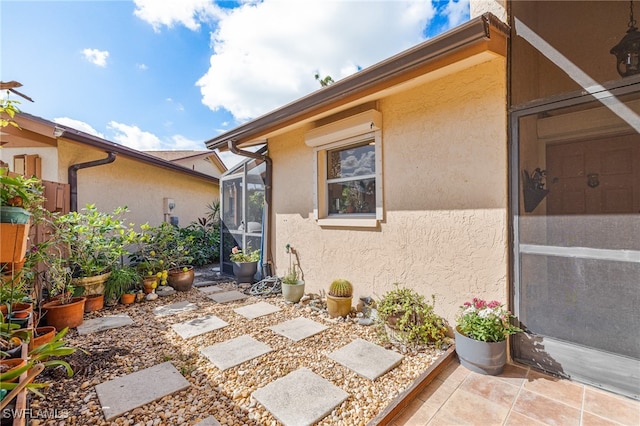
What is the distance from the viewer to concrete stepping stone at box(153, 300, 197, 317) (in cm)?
443

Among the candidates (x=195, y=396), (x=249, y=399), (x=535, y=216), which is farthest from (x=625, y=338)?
(x=195, y=396)

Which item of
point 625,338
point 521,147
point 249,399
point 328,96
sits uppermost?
point 328,96

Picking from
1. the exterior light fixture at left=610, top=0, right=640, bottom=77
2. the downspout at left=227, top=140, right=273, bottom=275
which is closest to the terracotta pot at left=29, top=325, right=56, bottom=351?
the downspout at left=227, top=140, right=273, bottom=275

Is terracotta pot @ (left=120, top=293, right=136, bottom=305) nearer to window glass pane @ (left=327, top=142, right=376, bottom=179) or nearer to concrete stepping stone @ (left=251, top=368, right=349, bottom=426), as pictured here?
concrete stepping stone @ (left=251, top=368, right=349, bottom=426)

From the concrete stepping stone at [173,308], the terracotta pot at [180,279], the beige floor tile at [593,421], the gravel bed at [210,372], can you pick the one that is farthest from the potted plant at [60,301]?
the beige floor tile at [593,421]

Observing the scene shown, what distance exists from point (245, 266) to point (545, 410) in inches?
204

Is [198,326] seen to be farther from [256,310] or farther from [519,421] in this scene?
[519,421]

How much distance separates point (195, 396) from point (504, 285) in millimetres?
3193

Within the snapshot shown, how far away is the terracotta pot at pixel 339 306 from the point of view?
13.2ft

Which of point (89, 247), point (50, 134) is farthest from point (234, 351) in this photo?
point (50, 134)

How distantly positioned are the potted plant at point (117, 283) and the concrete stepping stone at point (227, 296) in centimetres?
143

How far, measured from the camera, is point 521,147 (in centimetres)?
277

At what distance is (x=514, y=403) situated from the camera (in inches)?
87.4

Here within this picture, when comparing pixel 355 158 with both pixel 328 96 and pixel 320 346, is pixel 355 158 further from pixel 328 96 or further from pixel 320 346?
pixel 320 346
